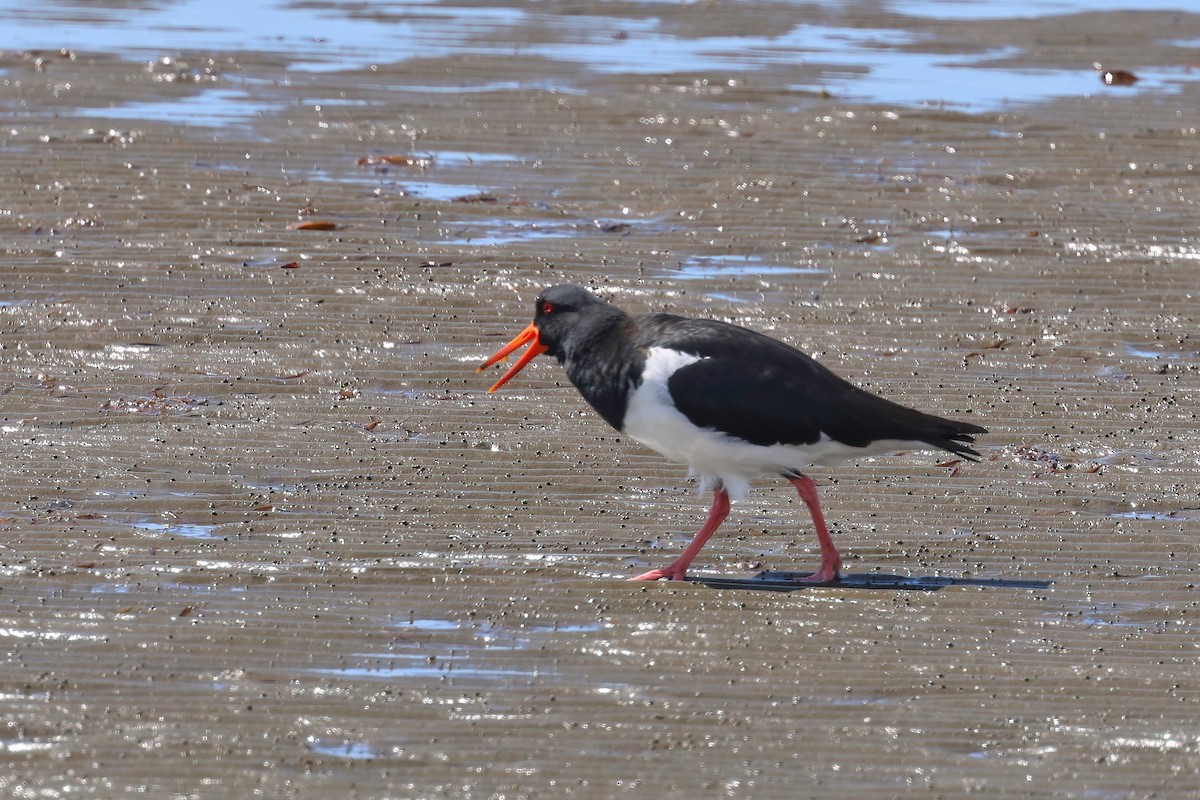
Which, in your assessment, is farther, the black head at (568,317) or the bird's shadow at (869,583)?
the black head at (568,317)

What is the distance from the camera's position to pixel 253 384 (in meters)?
8.93

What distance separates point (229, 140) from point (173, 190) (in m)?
1.44

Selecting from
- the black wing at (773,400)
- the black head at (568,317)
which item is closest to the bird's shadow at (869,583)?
the black wing at (773,400)

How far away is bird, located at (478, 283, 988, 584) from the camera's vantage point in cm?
676

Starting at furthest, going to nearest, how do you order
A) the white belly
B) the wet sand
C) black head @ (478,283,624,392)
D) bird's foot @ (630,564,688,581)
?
black head @ (478,283,624,392)
the white belly
bird's foot @ (630,564,688,581)
the wet sand

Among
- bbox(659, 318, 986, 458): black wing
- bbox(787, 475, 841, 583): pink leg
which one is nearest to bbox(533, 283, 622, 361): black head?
bbox(659, 318, 986, 458): black wing

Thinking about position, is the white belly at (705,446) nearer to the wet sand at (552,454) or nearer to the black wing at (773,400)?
the black wing at (773,400)

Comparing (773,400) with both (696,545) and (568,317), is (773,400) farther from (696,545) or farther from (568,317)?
(568,317)

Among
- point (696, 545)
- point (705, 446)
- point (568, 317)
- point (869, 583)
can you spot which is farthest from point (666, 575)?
point (568, 317)

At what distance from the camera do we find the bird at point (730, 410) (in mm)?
6762

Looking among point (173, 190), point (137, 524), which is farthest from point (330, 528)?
point (173, 190)

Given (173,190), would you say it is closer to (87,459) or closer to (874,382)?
(87,459)

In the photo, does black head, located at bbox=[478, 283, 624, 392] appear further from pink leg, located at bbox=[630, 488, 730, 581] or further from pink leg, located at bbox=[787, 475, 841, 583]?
pink leg, located at bbox=[787, 475, 841, 583]

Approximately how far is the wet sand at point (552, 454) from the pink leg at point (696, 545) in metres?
0.09
